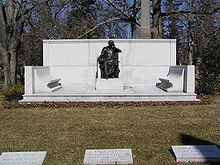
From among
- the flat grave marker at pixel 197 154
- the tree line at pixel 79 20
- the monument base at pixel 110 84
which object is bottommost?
the flat grave marker at pixel 197 154

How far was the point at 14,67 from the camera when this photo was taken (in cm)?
1402

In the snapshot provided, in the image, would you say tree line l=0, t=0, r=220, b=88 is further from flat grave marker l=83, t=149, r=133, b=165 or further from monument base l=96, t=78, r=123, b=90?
flat grave marker l=83, t=149, r=133, b=165

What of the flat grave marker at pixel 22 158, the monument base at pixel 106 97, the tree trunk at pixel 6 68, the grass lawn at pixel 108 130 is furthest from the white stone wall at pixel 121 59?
the flat grave marker at pixel 22 158

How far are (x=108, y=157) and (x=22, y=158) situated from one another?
1259mm

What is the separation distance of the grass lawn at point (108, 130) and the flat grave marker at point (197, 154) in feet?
0.51

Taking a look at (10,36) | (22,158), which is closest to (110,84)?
(22,158)

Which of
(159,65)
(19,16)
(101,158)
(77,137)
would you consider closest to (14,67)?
(19,16)

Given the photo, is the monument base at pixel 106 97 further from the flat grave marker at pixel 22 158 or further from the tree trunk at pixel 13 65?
the tree trunk at pixel 13 65

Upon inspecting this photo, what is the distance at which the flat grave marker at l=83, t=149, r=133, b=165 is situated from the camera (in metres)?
3.43

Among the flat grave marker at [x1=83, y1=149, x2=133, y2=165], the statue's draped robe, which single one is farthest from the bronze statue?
the flat grave marker at [x1=83, y1=149, x2=133, y2=165]

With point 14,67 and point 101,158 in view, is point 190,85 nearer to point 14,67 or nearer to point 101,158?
point 101,158

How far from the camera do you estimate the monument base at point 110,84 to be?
9.77 m

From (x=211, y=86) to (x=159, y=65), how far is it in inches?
104

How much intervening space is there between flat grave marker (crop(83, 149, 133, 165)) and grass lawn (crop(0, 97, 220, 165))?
0.20m
